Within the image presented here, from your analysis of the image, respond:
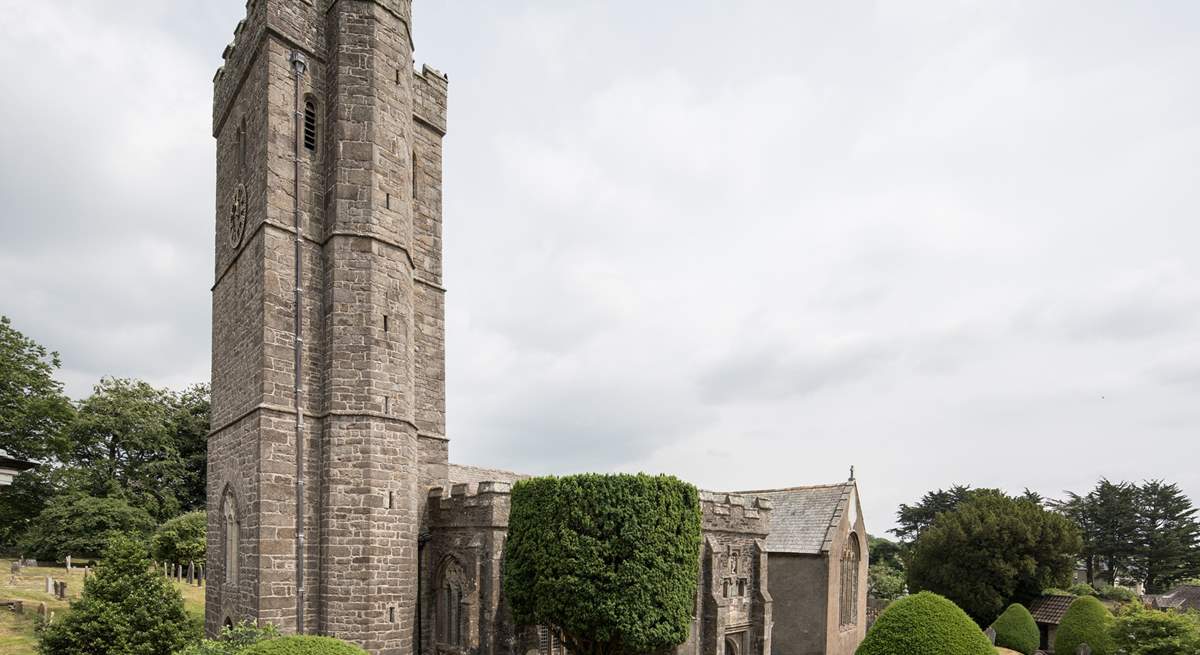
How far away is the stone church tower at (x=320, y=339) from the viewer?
20188 millimetres

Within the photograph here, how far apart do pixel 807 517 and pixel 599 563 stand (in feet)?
63.5

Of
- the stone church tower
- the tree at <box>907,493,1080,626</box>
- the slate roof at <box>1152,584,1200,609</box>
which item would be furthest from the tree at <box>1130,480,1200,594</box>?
the stone church tower

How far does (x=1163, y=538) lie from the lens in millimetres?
67062

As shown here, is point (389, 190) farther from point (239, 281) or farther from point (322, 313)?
point (239, 281)

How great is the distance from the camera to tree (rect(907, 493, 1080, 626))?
47125 millimetres

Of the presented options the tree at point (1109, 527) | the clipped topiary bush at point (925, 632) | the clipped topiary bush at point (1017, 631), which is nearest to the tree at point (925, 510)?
the tree at point (1109, 527)

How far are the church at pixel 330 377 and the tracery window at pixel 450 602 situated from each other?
83mm

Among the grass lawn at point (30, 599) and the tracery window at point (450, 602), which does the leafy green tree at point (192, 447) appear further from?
the tracery window at point (450, 602)

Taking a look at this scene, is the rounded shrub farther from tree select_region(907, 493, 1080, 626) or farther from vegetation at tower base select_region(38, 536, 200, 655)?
tree select_region(907, 493, 1080, 626)

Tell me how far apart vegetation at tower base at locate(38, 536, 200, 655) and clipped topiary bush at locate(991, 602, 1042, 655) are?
42.3 m

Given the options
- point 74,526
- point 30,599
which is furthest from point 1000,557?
point 74,526

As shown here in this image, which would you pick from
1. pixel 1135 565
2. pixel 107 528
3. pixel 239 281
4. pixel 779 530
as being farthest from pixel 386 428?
pixel 1135 565

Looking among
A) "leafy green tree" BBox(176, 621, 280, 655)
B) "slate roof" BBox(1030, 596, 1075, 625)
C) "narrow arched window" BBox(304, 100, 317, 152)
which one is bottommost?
"slate roof" BBox(1030, 596, 1075, 625)

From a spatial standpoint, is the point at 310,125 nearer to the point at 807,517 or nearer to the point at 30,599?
the point at 30,599
